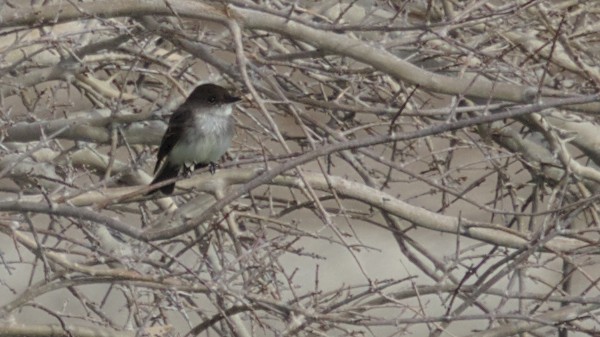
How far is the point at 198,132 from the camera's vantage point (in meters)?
6.93

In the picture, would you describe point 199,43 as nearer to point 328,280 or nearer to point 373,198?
point 373,198

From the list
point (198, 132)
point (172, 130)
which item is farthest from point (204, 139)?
point (172, 130)

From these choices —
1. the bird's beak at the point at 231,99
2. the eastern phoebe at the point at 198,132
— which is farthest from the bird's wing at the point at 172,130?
Answer: the bird's beak at the point at 231,99

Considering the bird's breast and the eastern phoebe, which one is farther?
the bird's breast

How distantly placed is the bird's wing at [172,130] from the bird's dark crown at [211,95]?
7 centimetres

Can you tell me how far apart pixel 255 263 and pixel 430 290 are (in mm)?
745

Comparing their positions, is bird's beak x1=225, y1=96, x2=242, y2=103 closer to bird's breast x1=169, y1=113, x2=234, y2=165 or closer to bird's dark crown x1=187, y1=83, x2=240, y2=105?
bird's dark crown x1=187, y1=83, x2=240, y2=105

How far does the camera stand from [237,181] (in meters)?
5.69

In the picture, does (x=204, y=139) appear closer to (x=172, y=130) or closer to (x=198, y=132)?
(x=198, y=132)

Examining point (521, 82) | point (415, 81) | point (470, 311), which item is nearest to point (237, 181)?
point (415, 81)

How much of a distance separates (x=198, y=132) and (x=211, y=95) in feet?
0.87

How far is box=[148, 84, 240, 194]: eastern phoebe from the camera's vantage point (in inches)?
264

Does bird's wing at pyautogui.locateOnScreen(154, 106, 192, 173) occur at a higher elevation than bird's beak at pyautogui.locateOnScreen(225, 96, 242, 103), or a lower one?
lower

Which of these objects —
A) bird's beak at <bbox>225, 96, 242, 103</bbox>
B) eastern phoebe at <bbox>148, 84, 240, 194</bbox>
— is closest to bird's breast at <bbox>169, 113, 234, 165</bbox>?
eastern phoebe at <bbox>148, 84, 240, 194</bbox>
